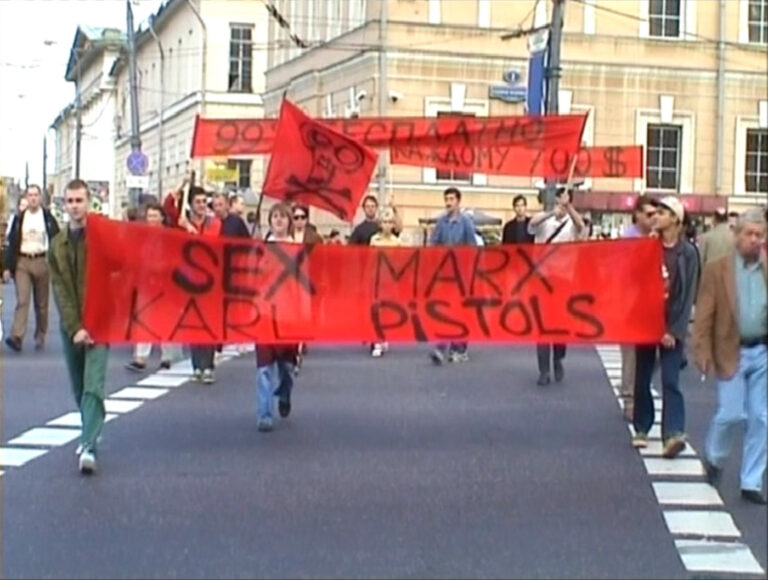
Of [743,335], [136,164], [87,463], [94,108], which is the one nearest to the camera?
[743,335]

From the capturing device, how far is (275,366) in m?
12.9

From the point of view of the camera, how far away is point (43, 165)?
89.9 m

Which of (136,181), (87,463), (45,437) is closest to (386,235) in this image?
(45,437)

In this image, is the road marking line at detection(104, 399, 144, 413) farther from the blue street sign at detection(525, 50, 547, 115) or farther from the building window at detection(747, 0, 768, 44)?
the blue street sign at detection(525, 50, 547, 115)

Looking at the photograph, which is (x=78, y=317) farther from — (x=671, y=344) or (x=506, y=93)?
(x=506, y=93)

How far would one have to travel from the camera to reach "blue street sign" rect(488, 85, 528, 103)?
42.1 m

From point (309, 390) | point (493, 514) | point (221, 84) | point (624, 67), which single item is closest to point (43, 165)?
point (221, 84)

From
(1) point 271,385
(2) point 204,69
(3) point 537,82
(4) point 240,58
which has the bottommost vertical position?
(1) point 271,385

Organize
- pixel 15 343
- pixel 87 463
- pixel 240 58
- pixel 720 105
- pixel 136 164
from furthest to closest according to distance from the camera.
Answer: pixel 240 58 < pixel 136 164 < pixel 720 105 < pixel 15 343 < pixel 87 463

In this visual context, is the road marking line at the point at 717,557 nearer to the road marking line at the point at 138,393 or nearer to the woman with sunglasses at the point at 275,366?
the woman with sunglasses at the point at 275,366

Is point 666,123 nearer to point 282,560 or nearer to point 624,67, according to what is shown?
point 624,67

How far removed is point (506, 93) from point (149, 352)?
82.5ft

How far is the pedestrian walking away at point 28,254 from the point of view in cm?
1916

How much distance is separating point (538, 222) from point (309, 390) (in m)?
2.74
